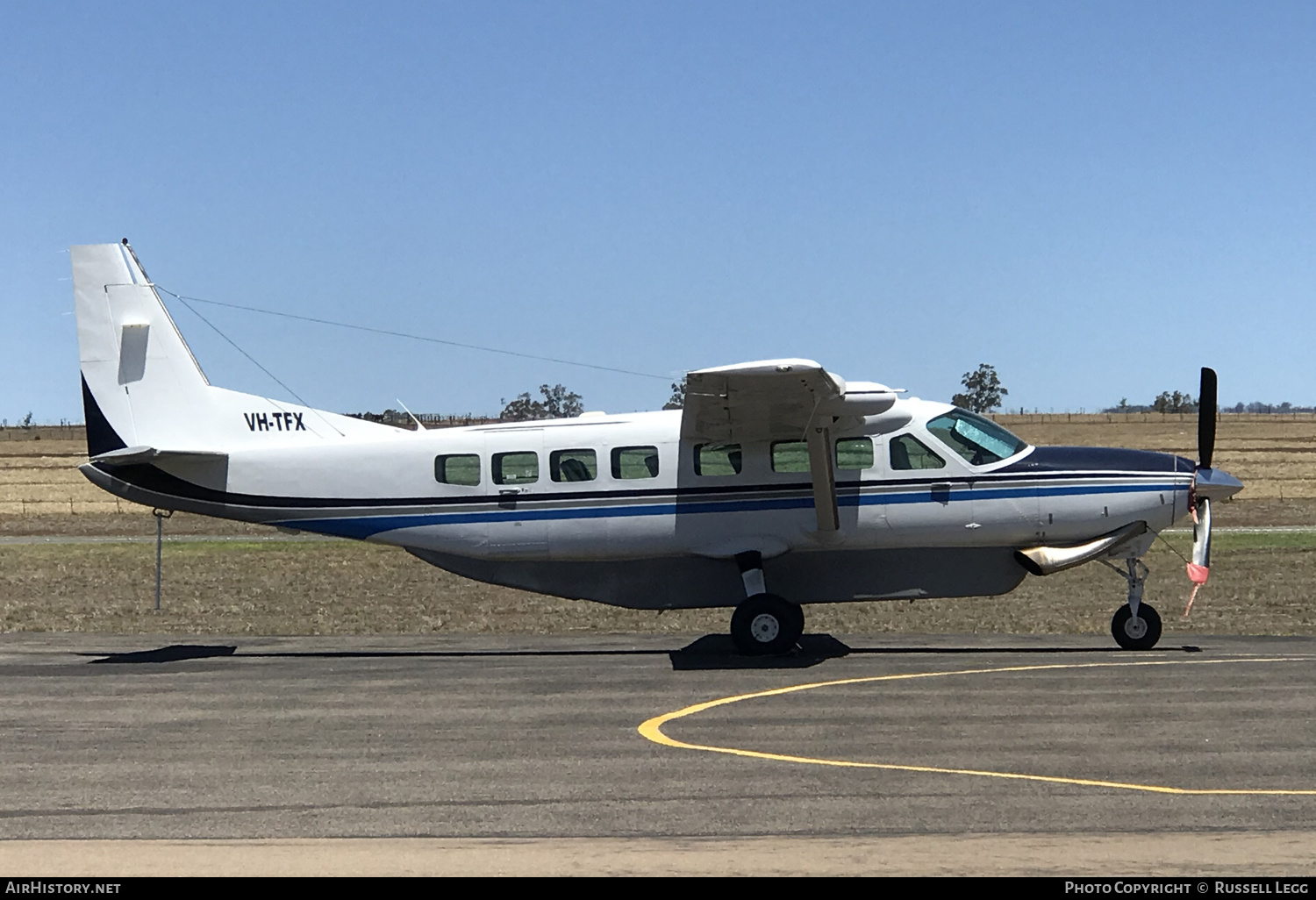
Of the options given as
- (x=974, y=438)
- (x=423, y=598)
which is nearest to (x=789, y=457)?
(x=974, y=438)

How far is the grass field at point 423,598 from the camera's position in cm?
2216

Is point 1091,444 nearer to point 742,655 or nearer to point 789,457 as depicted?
point 789,457

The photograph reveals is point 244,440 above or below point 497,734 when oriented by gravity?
above

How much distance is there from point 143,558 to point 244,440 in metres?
19.7

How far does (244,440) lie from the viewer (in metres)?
17.8

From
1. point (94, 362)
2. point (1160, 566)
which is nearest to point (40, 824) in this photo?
point (94, 362)

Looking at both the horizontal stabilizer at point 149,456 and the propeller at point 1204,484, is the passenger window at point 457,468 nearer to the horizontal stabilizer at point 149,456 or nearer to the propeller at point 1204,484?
the horizontal stabilizer at point 149,456

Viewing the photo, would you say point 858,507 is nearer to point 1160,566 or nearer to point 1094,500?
point 1094,500

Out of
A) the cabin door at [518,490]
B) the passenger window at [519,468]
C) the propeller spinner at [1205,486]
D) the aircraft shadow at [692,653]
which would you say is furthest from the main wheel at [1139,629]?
the passenger window at [519,468]

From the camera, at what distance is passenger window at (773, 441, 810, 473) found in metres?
16.8

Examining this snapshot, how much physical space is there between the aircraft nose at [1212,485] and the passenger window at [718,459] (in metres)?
5.72

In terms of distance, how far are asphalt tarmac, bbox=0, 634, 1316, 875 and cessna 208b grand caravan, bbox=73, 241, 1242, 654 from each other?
→ 55.1 inches

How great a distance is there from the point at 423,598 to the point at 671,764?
697 inches

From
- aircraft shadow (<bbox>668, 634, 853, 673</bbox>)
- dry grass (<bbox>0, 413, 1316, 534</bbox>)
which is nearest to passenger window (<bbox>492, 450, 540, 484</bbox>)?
aircraft shadow (<bbox>668, 634, 853, 673</bbox>)
